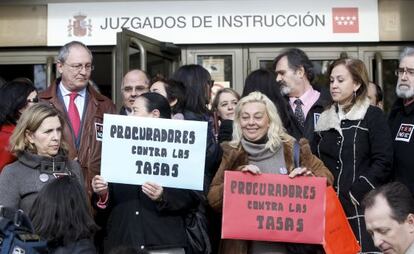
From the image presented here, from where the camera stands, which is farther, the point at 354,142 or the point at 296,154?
the point at 354,142

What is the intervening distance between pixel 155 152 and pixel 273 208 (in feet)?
2.83

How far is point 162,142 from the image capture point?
5609 mm

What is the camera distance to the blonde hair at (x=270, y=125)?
18.6ft

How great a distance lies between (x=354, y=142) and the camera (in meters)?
6.10

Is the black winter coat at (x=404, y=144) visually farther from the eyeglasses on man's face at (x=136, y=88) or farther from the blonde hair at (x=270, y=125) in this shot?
the eyeglasses on man's face at (x=136, y=88)

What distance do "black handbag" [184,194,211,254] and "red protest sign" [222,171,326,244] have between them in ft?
1.11

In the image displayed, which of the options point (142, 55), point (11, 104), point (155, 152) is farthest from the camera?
point (142, 55)

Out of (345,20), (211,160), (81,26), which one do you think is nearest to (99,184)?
(211,160)

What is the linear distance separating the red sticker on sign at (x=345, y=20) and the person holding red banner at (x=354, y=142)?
12.4 feet

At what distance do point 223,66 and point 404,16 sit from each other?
7.45 feet

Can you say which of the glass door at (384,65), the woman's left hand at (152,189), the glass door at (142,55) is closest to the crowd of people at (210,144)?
the woman's left hand at (152,189)

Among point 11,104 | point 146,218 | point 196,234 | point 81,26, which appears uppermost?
point 81,26

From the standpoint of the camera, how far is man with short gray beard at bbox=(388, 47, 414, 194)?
247 inches

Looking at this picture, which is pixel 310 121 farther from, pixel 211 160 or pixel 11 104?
pixel 11 104
